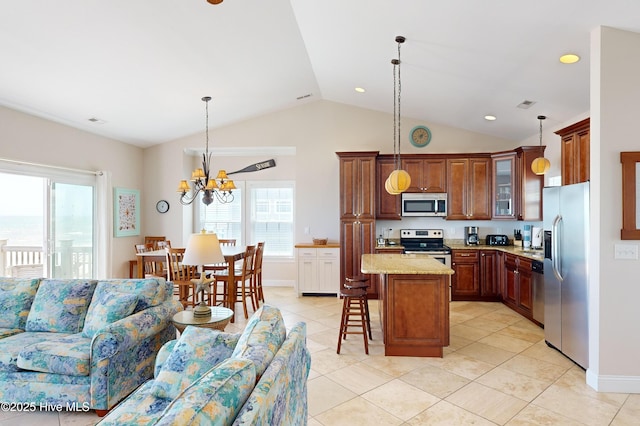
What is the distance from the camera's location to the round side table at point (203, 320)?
8.66ft

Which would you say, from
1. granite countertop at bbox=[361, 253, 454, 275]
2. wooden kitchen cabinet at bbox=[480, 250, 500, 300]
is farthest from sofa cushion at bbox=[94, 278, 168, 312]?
wooden kitchen cabinet at bbox=[480, 250, 500, 300]

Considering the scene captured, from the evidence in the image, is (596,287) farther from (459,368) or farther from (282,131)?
(282,131)

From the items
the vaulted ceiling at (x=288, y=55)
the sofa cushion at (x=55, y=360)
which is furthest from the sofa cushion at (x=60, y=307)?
the vaulted ceiling at (x=288, y=55)

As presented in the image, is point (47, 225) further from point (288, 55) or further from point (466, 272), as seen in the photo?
point (466, 272)

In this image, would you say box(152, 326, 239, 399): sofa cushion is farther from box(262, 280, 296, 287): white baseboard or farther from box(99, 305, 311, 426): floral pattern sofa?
box(262, 280, 296, 287): white baseboard

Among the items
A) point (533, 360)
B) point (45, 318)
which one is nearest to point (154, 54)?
point (45, 318)

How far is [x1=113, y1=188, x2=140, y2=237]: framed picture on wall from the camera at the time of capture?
5.96 meters

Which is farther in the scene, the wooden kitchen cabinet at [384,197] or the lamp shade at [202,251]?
the wooden kitchen cabinet at [384,197]

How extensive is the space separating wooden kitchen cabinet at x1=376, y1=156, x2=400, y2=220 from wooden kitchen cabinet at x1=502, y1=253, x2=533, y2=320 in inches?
70.4

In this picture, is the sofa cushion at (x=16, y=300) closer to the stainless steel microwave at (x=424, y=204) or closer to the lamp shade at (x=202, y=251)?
the lamp shade at (x=202, y=251)

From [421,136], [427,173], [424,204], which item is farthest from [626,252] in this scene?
[421,136]

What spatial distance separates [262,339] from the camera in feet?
5.66

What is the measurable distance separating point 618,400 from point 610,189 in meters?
1.60

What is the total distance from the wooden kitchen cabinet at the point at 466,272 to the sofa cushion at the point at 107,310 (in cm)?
450
